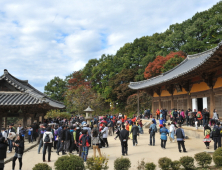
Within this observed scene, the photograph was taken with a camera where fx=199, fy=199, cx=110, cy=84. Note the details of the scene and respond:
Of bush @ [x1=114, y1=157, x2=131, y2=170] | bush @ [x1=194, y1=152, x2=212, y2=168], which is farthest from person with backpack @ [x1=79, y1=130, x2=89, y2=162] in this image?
bush @ [x1=194, y1=152, x2=212, y2=168]


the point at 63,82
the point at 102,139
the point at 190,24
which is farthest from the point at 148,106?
the point at 63,82

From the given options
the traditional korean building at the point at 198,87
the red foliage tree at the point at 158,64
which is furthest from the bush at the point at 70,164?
the red foliage tree at the point at 158,64

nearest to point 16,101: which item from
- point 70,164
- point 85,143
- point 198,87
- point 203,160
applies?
point 85,143

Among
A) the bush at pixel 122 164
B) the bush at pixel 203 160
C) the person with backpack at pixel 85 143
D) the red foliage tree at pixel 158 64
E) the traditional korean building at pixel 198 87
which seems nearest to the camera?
the bush at pixel 122 164

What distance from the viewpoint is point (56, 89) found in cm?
5762

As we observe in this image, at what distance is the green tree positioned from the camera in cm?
5747

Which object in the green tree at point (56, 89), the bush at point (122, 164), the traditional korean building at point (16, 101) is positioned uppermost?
the green tree at point (56, 89)

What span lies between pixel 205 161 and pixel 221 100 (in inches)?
379

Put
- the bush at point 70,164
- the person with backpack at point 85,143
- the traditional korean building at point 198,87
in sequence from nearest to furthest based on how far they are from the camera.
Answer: the bush at point 70,164 < the person with backpack at point 85,143 < the traditional korean building at point 198,87

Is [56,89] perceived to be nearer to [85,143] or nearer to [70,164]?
[85,143]

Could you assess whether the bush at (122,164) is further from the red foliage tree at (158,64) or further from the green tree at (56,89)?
the green tree at (56,89)

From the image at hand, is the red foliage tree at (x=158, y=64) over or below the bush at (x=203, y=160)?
over

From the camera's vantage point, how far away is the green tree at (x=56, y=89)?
5747cm

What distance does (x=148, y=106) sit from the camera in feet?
125
